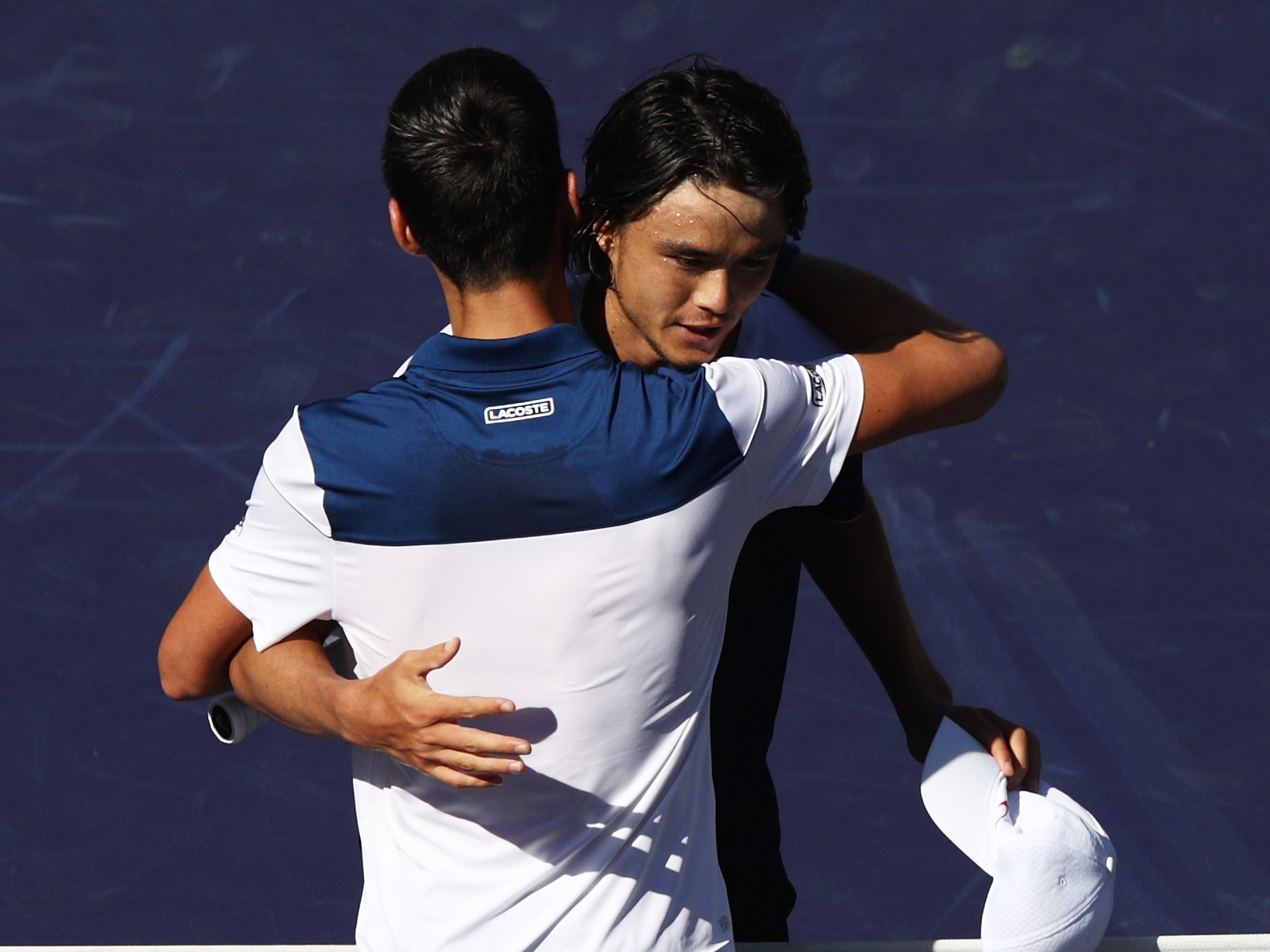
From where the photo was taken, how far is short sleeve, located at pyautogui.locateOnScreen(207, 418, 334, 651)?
1.56 metres

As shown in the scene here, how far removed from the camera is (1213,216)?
3.27 meters

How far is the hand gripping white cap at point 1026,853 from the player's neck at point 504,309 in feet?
2.48

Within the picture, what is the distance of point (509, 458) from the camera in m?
1.50

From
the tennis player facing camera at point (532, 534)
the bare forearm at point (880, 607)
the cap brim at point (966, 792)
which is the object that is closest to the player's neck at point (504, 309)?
the tennis player facing camera at point (532, 534)

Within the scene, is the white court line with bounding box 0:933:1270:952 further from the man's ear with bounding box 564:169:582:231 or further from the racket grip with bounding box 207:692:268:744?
the man's ear with bounding box 564:169:582:231

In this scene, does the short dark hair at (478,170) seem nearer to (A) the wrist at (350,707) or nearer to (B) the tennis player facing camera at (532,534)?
(B) the tennis player facing camera at (532,534)

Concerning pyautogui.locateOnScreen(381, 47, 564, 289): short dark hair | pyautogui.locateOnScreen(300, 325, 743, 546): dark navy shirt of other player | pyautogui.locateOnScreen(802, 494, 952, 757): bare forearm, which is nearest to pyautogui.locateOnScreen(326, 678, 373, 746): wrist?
pyautogui.locateOnScreen(300, 325, 743, 546): dark navy shirt of other player

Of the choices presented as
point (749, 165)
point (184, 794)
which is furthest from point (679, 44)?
point (184, 794)

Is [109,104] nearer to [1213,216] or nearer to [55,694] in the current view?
[55,694]

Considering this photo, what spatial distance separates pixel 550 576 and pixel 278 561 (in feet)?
0.99

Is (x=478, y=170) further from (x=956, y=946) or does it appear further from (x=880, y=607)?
(x=956, y=946)

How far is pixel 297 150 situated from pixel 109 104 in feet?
1.40

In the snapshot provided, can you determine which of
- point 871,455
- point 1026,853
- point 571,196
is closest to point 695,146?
point 571,196

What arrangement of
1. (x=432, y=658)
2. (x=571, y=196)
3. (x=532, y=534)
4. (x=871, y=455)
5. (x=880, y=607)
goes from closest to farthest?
(x=432, y=658) < (x=532, y=534) < (x=571, y=196) < (x=880, y=607) < (x=871, y=455)
